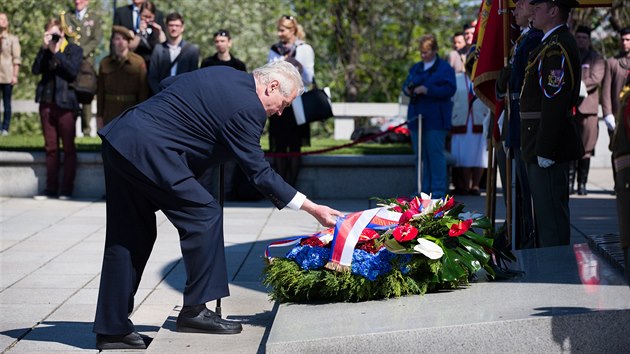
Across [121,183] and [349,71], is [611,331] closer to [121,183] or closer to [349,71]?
[121,183]

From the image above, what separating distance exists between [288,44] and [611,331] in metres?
Result: 8.45

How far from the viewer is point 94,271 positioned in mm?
9031

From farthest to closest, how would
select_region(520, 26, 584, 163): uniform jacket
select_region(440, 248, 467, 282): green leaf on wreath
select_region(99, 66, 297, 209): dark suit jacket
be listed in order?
select_region(520, 26, 584, 163): uniform jacket, select_region(440, 248, 467, 282): green leaf on wreath, select_region(99, 66, 297, 209): dark suit jacket

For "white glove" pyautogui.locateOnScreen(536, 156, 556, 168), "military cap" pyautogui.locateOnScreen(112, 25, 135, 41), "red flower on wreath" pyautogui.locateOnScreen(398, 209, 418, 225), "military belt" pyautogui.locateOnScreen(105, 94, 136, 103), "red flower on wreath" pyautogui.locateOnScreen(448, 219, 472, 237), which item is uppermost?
"military cap" pyautogui.locateOnScreen(112, 25, 135, 41)

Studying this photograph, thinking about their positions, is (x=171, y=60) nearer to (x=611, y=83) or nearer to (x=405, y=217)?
(x=611, y=83)

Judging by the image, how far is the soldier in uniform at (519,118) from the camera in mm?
8555

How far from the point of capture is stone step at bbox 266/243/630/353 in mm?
5707

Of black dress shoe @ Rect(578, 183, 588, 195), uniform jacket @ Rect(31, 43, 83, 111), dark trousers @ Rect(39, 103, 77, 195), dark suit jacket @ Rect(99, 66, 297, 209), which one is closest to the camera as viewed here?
dark suit jacket @ Rect(99, 66, 297, 209)

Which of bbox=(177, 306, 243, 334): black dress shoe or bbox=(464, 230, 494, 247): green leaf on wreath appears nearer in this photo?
bbox=(177, 306, 243, 334): black dress shoe

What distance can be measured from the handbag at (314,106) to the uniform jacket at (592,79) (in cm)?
312

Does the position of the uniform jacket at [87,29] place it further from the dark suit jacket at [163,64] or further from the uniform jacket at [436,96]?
the uniform jacket at [436,96]

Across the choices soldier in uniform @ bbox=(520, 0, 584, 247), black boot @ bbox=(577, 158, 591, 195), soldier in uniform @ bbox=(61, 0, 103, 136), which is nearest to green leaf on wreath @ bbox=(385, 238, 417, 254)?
soldier in uniform @ bbox=(520, 0, 584, 247)

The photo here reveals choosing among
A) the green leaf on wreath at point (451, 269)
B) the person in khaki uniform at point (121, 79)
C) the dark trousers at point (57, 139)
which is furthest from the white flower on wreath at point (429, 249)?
the dark trousers at point (57, 139)

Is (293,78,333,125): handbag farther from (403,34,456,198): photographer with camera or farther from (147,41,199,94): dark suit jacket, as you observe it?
(147,41,199,94): dark suit jacket
